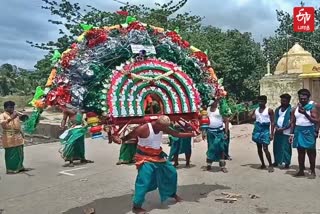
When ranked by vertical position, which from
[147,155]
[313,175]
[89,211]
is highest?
[147,155]

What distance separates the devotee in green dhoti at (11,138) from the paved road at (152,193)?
283mm

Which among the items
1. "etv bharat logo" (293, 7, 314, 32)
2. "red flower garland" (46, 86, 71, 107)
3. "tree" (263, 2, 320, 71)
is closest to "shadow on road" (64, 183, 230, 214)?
"red flower garland" (46, 86, 71, 107)

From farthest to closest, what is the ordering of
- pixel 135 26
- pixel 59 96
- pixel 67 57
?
1. pixel 135 26
2. pixel 67 57
3. pixel 59 96

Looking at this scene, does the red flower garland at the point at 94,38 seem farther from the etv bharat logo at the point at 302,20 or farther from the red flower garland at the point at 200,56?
the etv bharat logo at the point at 302,20

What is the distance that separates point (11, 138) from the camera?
8828 mm

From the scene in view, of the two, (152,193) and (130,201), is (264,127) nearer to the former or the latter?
(152,193)

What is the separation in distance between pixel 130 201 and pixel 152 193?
20.8 inches

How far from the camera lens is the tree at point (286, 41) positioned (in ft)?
81.4

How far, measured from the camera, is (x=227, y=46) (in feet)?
74.3

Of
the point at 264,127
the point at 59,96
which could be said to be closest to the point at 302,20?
the point at 264,127

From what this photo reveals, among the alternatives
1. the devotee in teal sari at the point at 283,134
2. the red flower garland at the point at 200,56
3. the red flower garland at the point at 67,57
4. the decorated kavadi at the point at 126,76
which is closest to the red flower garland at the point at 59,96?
the decorated kavadi at the point at 126,76

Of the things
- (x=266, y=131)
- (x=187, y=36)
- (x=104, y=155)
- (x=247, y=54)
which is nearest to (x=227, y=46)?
(x=247, y=54)

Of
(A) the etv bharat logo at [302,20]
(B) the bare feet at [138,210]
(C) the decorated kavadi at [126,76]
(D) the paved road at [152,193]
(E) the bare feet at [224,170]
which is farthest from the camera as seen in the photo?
(A) the etv bharat logo at [302,20]

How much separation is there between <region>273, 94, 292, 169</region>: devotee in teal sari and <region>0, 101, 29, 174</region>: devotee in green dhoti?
5.28 metres
